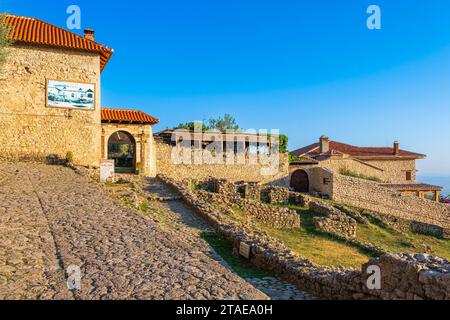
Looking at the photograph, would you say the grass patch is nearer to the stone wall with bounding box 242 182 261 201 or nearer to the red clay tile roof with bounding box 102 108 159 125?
the stone wall with bounding box 242 182 261 201

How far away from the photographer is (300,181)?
107 feet

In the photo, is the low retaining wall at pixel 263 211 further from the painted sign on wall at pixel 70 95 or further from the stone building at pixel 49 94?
the painted sign on wall at pixel 70 95

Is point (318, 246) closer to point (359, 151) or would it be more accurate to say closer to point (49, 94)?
point (49, 94)

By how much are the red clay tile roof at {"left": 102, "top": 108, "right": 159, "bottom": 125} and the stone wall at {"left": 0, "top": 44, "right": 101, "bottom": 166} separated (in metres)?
1.89

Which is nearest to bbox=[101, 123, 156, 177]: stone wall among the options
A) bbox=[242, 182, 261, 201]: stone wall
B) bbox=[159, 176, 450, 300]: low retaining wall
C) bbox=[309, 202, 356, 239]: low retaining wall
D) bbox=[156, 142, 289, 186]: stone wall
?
bbox=[156, 142, 289, 186]: stone wall

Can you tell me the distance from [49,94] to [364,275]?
18666 mm

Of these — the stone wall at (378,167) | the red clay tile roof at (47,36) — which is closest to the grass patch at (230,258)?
the red clay tile roof at (47,36)

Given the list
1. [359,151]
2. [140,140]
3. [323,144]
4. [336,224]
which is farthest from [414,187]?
[140,140]

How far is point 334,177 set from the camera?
28.7 m

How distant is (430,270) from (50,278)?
548 centimetres

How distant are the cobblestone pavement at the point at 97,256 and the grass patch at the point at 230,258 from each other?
113cm
